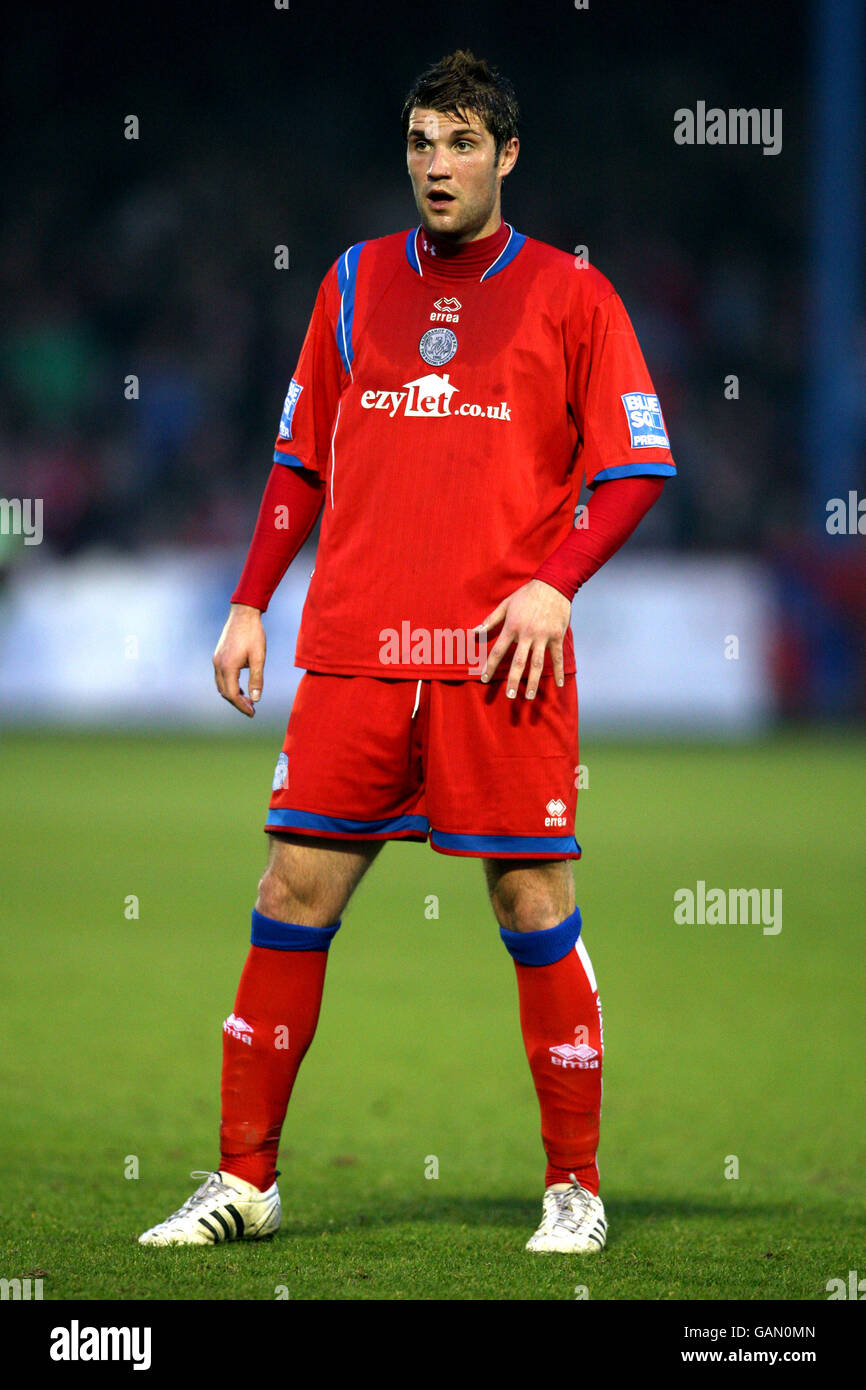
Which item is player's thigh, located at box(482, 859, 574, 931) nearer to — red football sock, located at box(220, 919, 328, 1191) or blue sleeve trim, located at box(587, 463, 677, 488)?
red football sock, located at box(220, 919, 328, 1191)

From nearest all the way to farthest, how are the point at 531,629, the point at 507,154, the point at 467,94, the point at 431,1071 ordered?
1. the point at 531,629
2. the point at 467,94
3. the point at 507,154
4. the point at 431,1071

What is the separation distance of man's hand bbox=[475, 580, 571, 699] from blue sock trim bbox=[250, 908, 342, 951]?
584 mm

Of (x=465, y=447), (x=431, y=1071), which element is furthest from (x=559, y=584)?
(x=431, y=1071)

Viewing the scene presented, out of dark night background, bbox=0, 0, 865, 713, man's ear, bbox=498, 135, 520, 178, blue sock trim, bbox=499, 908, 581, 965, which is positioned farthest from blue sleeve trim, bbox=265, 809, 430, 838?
dark night background, bbox=0, 0, 865, 713

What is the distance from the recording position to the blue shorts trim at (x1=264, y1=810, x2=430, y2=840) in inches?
129

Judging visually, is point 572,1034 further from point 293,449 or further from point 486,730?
point 293,449

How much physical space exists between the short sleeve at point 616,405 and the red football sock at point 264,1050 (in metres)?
1.07

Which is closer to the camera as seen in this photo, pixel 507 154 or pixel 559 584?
pixel 559 584

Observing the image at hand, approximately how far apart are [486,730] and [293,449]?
703mm

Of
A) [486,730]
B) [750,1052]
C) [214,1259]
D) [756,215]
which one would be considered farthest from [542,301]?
[756,215]

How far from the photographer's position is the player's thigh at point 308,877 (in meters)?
3.32

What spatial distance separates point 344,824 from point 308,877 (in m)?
0.12

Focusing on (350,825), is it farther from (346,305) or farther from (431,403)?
(346,305)

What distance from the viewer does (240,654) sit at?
3.45 metres
